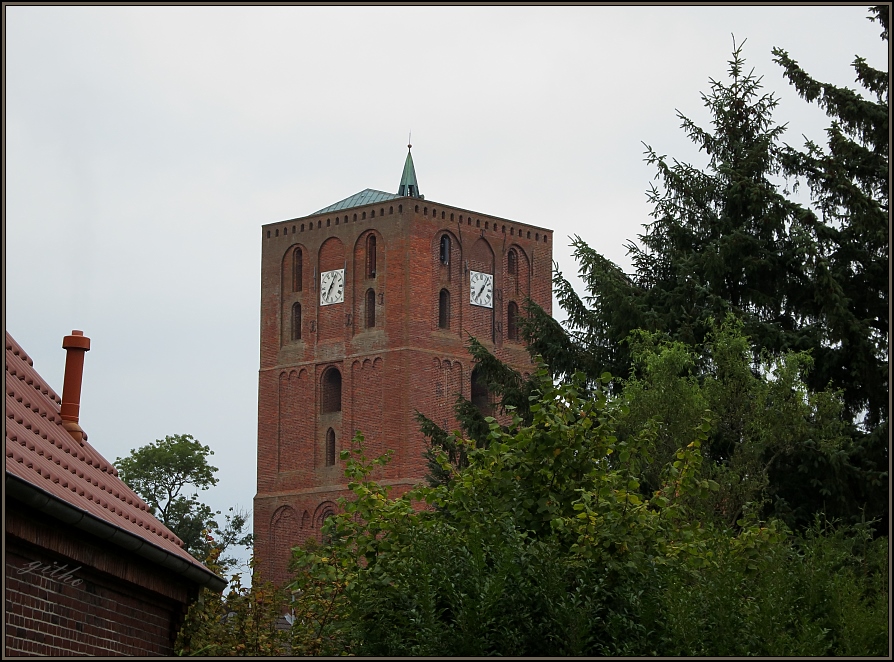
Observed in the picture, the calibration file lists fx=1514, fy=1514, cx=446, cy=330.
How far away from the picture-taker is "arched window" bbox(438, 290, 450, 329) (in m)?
64.4

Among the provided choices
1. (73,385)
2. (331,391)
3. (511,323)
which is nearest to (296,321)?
(331,391)

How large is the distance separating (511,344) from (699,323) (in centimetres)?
4064

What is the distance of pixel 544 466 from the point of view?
1266 cm

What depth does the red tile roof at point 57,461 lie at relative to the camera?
34.1 feet

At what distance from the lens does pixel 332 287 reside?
65.6 meters

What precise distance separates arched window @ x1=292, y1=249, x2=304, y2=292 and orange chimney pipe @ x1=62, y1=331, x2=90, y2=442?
54084mm

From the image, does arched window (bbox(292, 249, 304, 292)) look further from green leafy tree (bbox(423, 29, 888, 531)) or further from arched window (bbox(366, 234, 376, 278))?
green leafy tree (bbox(423, 29, 888, 531))

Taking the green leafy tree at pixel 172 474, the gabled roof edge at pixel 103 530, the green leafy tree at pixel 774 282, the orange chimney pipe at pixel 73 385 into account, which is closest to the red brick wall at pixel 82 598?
the gabled roof edge at pixel 103 530

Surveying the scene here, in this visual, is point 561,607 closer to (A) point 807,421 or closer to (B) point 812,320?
(A) point 807,421

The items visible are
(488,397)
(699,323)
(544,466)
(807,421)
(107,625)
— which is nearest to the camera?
(107,625)

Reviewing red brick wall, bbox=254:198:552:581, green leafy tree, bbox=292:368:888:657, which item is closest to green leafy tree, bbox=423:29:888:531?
green leafy tree, bbox=292:368:888:657

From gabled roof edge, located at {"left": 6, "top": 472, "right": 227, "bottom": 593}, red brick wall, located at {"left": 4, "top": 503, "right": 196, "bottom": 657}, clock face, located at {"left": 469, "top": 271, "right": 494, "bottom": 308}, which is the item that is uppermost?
clock face, located at {"left": 469, "top": 271, "right": 494, "bottom": 308}

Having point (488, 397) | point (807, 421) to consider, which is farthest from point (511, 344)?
point (807, 421)

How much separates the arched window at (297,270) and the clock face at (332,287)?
4.93ft
